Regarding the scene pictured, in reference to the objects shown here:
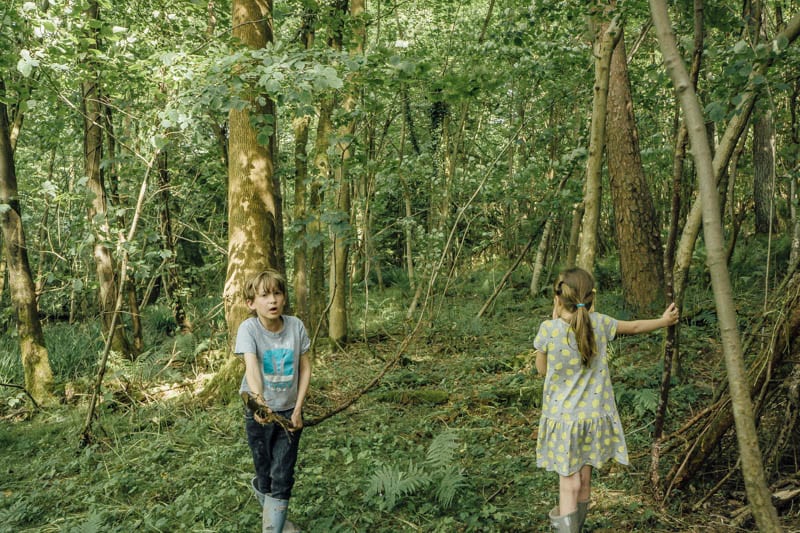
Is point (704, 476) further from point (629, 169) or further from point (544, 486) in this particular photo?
point (629, 169)

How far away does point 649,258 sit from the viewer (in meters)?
8.20

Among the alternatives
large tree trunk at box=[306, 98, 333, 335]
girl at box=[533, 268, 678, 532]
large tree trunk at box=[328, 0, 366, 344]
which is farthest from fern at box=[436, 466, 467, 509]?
large tree trunk at box=[328, 0, 366, 344]

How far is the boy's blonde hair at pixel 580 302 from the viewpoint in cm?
321

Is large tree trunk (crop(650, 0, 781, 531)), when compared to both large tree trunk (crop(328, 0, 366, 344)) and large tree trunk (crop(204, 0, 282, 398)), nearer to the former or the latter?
large tree trunk (crop(204, 0, 282, 398))

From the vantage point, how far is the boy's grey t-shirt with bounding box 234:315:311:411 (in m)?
3.54

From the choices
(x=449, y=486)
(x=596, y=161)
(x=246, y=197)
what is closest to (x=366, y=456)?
(x=449, y=486)

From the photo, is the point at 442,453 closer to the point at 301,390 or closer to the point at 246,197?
the point at 301,390

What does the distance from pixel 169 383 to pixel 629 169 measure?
7.06 metres

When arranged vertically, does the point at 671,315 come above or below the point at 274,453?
above

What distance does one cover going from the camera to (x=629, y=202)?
8344 millimetres

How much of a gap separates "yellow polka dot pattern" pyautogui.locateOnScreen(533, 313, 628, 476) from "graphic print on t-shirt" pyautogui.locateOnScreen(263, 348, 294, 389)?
1530 millimetres

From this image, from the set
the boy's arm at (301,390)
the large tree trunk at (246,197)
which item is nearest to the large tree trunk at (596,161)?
the boy's arm at (301,390)

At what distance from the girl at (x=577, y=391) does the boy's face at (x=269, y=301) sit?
1.56 m

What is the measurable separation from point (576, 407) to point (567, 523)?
0.65 meters
